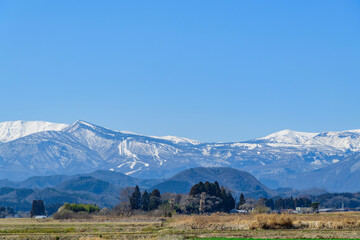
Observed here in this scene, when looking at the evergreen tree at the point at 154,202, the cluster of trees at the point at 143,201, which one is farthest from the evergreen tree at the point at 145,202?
the evergreen tree at the point at 154,202

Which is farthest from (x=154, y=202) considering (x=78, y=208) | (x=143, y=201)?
(x=78, y=208)

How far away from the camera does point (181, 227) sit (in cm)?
9912

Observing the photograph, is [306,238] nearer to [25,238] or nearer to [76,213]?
[25,238]

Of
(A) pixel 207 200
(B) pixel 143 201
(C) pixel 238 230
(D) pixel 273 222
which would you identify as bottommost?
(C) pixel 238 230

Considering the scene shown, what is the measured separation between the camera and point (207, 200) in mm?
165125

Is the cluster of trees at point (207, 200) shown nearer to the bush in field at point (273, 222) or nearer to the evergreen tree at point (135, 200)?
the evergreen tree at point (135, 200)

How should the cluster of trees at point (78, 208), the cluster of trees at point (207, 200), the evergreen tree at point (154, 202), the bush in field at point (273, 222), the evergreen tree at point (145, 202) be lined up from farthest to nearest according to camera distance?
the cluster of trees at point (78, 208) → the evergreen tree at point (145, 202) → the evergreen tree at point (154, 202) → the cluster of trees at point (207, 200) → the bush in field at point (273, 222)

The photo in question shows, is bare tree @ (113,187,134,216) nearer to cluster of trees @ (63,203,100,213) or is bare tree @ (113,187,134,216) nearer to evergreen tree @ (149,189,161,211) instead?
evergreen tree @ (149,189,161,211)

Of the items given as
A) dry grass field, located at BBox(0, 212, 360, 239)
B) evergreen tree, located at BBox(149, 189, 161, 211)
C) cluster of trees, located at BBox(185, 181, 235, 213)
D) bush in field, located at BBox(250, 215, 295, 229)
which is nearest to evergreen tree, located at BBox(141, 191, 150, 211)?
evergreen tree, located at BBox(149, 189, 161, 211)

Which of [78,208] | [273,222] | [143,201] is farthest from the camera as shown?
[78,208]

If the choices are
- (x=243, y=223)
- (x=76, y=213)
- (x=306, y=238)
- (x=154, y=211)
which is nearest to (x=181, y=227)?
(x=243, y=223)

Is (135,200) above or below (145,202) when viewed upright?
above

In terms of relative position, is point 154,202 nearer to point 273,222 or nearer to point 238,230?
point 238,230

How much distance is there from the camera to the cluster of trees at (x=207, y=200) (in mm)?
163000
